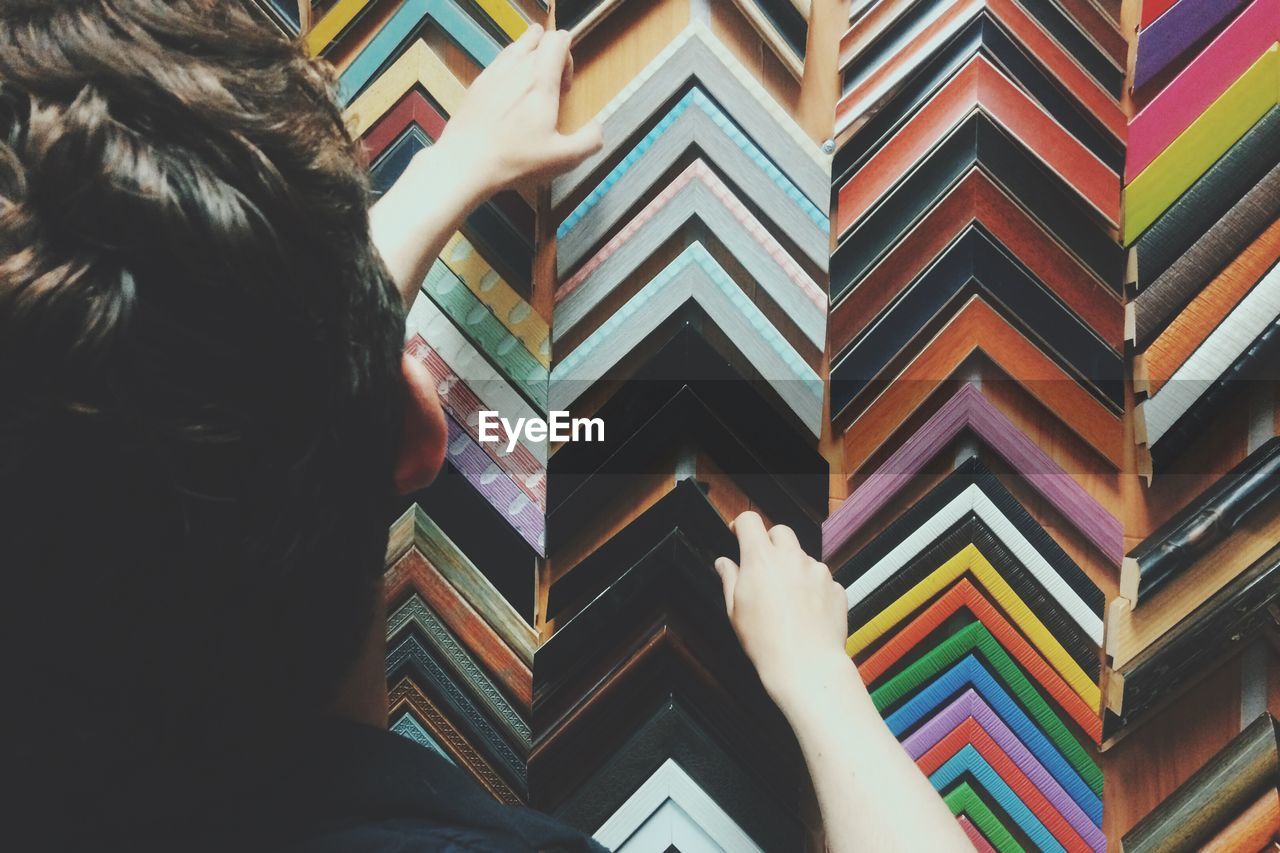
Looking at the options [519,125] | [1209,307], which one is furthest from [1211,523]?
[519,125]

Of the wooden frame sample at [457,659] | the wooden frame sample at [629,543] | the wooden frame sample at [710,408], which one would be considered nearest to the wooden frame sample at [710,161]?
the wooden frame sample at [710,408]

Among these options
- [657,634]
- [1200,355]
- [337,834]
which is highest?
[337,834]

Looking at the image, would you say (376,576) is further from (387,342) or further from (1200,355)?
(1200,355)

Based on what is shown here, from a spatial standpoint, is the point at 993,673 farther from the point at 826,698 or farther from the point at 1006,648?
the point at 826,698

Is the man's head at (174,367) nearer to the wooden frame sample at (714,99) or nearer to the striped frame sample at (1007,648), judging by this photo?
the wooden frame sample at (714,99)

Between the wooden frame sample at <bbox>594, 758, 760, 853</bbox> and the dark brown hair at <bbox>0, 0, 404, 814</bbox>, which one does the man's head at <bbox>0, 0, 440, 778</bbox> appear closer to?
the dark brown hair at <bbox>0, 0, 404, 814</bbox>

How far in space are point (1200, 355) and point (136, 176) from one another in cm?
71

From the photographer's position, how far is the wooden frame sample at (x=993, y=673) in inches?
27.8

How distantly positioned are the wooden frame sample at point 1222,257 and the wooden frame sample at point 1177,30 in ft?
0.38

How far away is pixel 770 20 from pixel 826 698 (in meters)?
0.52

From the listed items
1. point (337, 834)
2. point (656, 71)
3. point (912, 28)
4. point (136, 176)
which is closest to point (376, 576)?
point (337, 834)

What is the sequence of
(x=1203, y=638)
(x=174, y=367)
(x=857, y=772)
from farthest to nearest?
(x=1203, y=638) < (x=857, y=772) < (x=174, y=367)

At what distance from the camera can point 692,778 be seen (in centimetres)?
70

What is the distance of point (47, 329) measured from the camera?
1.13ft
